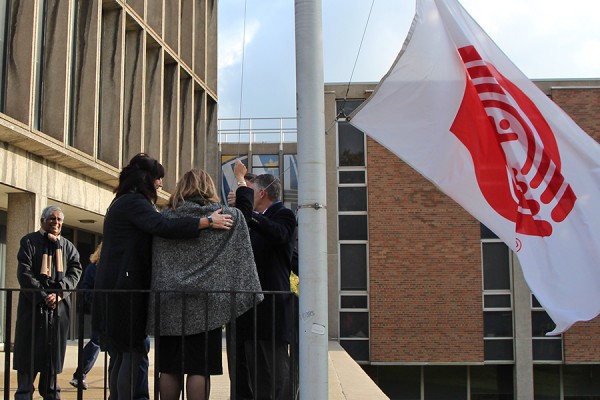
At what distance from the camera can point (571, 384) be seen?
87.6 feet

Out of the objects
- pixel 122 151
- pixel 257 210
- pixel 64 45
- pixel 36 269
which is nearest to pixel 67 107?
pixel 64 45

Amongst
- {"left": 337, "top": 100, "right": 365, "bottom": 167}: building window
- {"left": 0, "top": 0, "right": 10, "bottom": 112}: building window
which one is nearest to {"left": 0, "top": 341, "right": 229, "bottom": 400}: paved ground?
{"left": 0, "top": 0, "right": 10, "bottom": 112}: building window

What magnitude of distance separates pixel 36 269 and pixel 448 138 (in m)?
3.99

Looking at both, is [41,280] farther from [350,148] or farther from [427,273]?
[350,148]

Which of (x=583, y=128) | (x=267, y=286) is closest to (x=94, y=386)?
(x=267, y=286)

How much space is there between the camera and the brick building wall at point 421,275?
25703mm

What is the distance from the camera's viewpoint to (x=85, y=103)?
17.9 metres

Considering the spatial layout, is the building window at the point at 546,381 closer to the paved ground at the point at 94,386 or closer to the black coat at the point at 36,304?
the paved ground at the point at 94,386

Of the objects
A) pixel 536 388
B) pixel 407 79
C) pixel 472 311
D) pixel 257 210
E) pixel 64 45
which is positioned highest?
pixel 64 45

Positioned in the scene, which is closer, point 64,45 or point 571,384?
point 64,45

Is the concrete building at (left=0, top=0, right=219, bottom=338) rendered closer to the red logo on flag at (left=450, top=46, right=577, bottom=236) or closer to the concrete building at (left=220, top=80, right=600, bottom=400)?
the concrete building at (left=220, top=80, right=600, bottom=400)

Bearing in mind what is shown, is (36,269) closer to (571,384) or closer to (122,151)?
(122,151)

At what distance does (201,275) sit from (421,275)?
→ 21818 mm

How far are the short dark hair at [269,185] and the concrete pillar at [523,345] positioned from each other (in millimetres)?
21596
